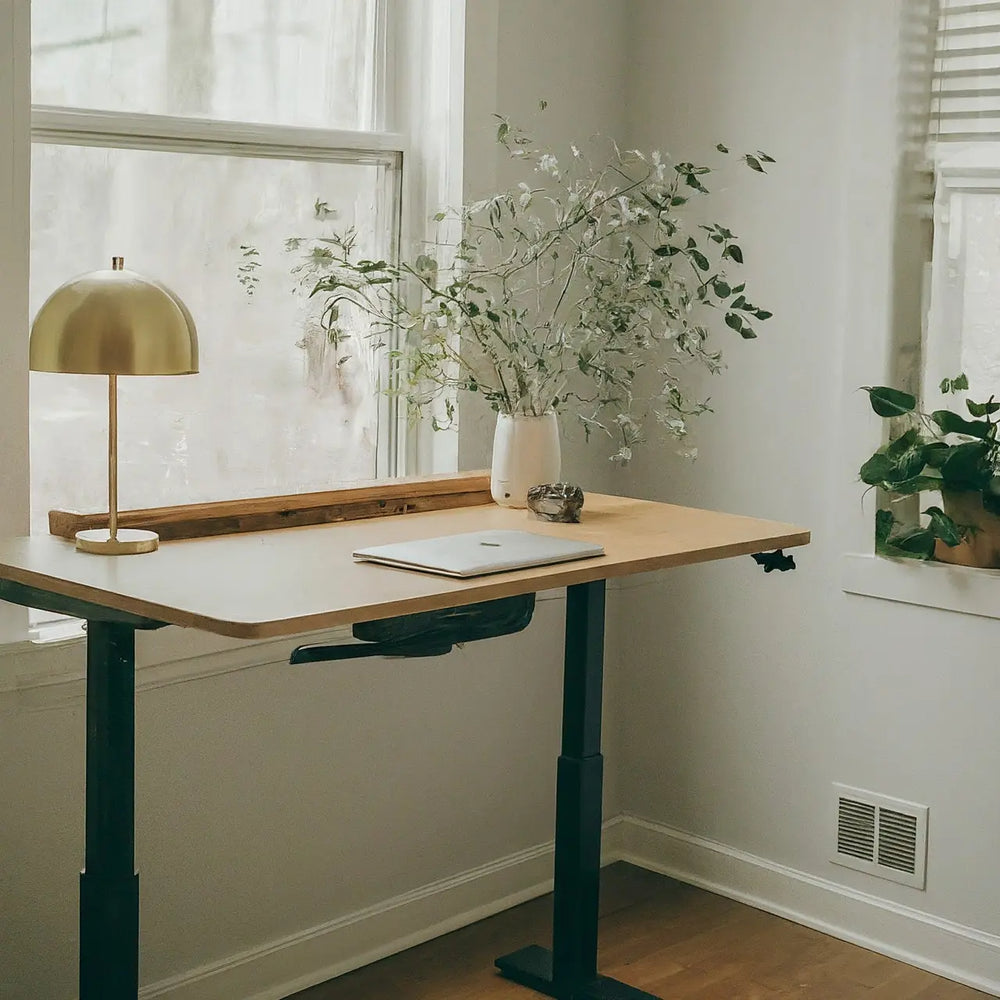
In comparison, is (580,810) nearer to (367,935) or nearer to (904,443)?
(367,935)

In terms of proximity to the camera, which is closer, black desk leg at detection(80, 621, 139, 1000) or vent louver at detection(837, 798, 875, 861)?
black desk leg at detection(80, 621, 139, 1000)

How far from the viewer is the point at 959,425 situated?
2.95 m

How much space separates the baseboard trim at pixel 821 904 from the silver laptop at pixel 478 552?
52.5 inches

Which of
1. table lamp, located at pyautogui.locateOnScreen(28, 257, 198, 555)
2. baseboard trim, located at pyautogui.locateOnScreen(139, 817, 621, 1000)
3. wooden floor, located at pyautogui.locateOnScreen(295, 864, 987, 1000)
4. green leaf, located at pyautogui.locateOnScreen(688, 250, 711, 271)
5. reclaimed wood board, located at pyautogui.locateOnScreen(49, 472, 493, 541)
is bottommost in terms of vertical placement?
wooden floor, located at pyautogui.locateOnScreen(295, 864, 987, 1000)

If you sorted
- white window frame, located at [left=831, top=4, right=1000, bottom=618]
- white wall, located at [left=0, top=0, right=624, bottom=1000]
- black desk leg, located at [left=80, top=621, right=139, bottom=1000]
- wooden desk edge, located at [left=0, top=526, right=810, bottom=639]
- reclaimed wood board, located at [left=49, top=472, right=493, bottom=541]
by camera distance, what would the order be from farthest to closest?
white window frame, located at [left=831, top=4, right=1000, bottom=618] < white wall, located at [left=0, top=0, right=624, bottom=1000] < reclaimed wood board, located at [left=49, top=472, right=493, bottom=541] < black desk leg, located at [left=80, top=621, right=139, bottom=1000] < wooden desk edge, located at [left=0, top=526, right=810, bottom=639]

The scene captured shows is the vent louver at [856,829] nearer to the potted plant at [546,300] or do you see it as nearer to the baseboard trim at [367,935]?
the baseboard trim at [367,935]

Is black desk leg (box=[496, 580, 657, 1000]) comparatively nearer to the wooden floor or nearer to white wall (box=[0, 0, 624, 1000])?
the wooden floor

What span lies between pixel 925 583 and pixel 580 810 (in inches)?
35.1

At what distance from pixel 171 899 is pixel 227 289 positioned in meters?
1.19

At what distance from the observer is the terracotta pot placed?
2.94m

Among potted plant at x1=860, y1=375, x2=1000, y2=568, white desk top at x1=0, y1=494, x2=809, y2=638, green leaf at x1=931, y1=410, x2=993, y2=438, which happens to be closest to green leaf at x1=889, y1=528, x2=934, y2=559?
potted plant at x1=860, y1=375, x2=1000, y2=568

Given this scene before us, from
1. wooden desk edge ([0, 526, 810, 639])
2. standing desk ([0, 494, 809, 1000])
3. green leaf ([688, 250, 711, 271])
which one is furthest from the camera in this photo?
green leaf ([688, 250, 711, 271])

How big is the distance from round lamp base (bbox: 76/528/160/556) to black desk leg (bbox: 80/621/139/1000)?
173 mm

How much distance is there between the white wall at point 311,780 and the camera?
251 cm
